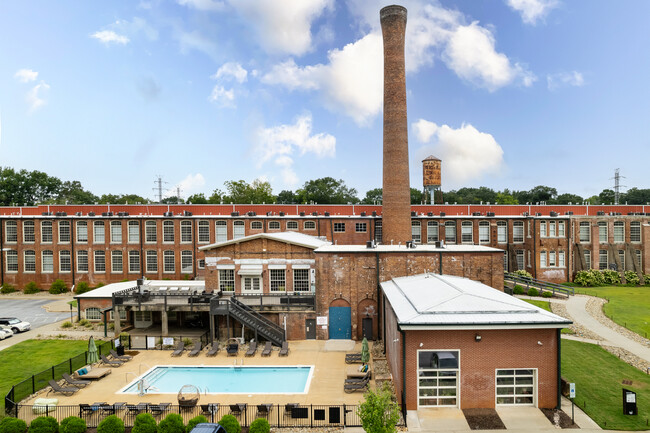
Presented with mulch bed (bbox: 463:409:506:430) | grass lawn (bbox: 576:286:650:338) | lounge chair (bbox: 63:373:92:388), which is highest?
mulch bed (bbox: 463:409:506:430)

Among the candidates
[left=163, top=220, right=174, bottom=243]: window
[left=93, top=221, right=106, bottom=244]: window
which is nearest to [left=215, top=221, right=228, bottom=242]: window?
[left=163, top=220, right=174, bottom=243]: window

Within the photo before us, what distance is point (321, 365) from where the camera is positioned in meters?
24.0

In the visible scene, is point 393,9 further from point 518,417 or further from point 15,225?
point 15,225

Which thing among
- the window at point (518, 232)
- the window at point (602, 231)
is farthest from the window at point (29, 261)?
the window at point (602, 231)

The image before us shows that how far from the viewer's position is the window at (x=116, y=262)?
167 ft

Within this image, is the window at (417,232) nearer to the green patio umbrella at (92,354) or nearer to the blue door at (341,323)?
the blue door at (341,323)

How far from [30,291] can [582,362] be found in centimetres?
5579

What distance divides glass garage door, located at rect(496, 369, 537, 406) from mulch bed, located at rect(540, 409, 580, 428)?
26.6 inches

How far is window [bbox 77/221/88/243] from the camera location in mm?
51312

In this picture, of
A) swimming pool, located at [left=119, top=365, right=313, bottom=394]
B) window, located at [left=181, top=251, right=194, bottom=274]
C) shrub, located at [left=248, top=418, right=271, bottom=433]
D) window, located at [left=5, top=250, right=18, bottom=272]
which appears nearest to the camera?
shrub, located at [left=248, top=418, right=271, bottom=433]

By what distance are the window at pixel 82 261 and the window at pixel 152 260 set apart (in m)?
7.73

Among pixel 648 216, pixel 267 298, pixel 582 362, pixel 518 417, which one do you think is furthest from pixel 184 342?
pixel 648 216

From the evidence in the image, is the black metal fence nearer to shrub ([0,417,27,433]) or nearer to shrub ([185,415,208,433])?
shrub ([0,417,27,433])

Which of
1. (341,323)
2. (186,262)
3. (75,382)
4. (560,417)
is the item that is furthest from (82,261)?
(560,417)
